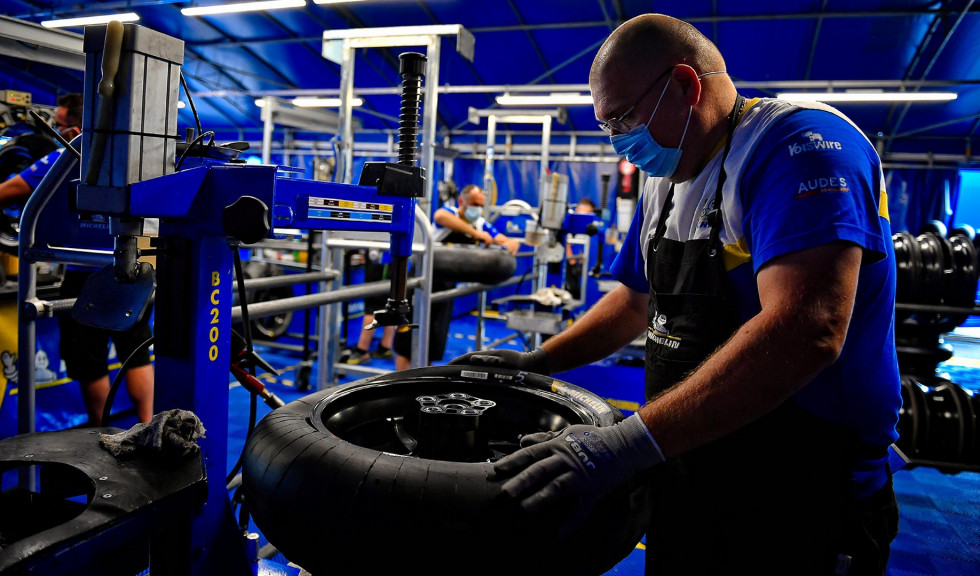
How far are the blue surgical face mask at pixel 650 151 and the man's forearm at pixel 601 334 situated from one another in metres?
0.33

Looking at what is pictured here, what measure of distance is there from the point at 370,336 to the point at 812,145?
549 centimetres

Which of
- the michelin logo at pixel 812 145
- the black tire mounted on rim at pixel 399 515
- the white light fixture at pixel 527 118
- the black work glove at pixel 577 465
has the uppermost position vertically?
the white light fixture at pixel 527 118

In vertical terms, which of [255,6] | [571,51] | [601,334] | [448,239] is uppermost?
[571,51]

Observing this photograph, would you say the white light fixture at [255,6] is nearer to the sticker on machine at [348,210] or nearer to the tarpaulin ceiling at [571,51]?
the tarpaulin ceiling at [571,51]

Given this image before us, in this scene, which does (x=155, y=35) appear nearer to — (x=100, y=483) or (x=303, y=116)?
(x=100, y=483)

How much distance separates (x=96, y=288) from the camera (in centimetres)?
99

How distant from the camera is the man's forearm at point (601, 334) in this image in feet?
4.66

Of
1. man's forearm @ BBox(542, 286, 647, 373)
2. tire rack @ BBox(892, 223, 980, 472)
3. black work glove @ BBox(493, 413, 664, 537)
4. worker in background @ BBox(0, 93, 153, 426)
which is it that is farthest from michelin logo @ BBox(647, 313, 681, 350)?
worker in background @ BBox(0, 93, 153, 426)

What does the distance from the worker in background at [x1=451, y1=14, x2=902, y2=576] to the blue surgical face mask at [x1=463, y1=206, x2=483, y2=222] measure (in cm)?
462

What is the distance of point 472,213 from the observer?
5.93 meters

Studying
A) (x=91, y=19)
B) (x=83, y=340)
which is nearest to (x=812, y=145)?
(x=83, y=340)

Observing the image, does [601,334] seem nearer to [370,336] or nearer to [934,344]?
[934,344]

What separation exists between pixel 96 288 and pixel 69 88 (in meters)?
14.4

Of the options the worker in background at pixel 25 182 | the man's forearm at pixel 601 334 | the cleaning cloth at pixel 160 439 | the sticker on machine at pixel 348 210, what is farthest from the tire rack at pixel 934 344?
the worker in background at pixel 25 182
